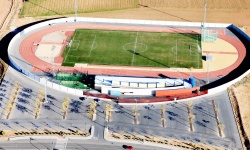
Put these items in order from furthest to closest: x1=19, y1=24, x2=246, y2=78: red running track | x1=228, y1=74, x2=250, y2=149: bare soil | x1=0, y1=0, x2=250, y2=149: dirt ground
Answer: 1. x1=0, y1=0, x2=250, y2=149: dirt ground
2. x1=19, y1=24, x2=246, y2=78: red running track
3. x1=228, y1=74, x2=250, y2=149: bare soil

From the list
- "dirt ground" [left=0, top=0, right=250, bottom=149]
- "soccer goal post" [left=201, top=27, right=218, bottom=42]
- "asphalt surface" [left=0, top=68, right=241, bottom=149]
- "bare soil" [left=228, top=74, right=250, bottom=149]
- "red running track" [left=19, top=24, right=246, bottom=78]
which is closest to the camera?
"asphalt surface" [left=0, top=68, right=241, bottom=149]

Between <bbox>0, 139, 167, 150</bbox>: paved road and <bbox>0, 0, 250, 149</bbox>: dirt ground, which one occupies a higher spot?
<bbox>0, 0, 250, 149</bbox>: dirt ground

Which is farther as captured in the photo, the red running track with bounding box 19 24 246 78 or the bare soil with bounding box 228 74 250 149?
the red running track with bounding box 19 24 246 78

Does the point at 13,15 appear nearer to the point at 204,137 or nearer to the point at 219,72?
the point at 219,72

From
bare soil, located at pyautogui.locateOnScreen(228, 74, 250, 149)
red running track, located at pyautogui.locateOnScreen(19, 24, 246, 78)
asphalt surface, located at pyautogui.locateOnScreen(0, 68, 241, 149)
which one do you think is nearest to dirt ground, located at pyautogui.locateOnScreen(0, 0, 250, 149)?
red running track, located at pyautogui.locateOnScreen(19, 24, 246, 78)

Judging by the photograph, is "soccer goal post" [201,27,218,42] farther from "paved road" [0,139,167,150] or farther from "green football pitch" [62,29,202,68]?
"paved road" [0,139,167,150]

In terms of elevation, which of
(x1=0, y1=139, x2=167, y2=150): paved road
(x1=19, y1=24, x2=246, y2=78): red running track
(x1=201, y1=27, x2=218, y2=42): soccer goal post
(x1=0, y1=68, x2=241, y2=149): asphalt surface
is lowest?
(x1=0, y1=139, x2=167, y2=150): paved road

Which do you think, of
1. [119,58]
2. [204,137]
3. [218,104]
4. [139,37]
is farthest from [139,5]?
[204,137]

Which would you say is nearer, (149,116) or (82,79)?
(149,116)

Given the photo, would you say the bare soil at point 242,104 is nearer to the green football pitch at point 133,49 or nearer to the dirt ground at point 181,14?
Answer: the green football pitch at point 133,49
